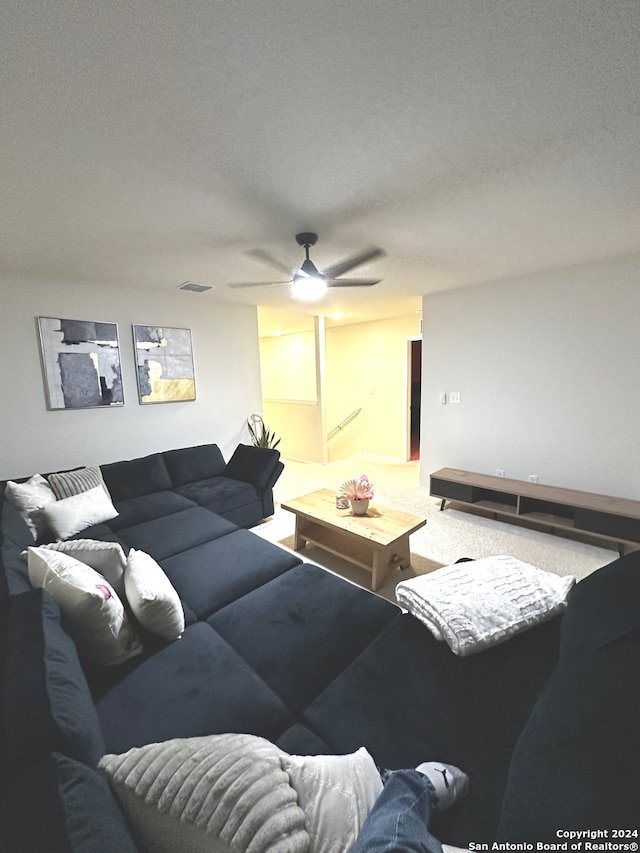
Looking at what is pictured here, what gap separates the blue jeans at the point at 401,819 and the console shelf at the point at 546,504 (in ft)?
9.31

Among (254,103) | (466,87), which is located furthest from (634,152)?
(254,103)

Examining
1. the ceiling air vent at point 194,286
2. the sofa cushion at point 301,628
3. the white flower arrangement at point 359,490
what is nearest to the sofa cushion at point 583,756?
the sofa cushion at point 301,628

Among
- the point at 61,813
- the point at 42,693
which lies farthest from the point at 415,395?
the point at 61,813

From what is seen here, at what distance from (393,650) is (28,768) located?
44.0 inches

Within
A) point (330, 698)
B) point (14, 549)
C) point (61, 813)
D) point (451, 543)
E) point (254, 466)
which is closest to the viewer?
point (61, 813)

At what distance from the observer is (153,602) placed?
4.37ft

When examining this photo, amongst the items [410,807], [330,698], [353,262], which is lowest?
[330,698]

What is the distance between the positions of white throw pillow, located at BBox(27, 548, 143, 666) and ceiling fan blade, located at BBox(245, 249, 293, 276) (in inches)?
92.1

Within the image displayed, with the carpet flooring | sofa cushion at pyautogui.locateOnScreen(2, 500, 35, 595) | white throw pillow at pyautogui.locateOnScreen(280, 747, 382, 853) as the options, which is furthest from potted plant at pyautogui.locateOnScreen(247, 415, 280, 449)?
white throw pillow at pyautogui.locateOnScreen(280, 747, 382, 853)

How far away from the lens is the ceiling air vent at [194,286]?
3537 mm

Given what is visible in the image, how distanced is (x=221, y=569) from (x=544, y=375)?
3455 mm

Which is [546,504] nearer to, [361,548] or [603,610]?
[361,548]

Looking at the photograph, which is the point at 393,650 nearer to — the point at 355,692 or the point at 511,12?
the point at 355,692

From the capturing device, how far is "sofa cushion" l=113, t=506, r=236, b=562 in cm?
224
